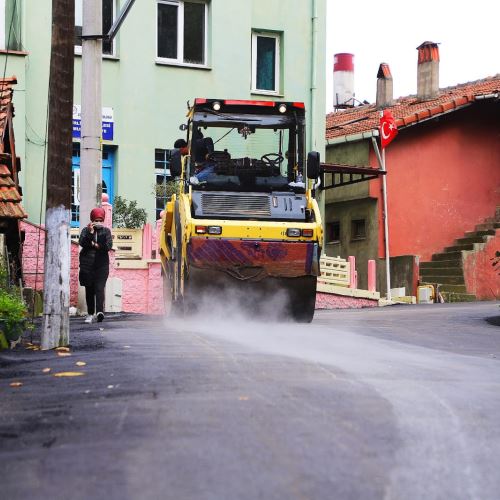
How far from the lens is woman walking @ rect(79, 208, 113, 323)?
18.1 m

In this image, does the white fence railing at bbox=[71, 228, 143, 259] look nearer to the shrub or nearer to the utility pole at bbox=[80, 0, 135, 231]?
the utility pole at bbox=[80, 0, 135, 231]

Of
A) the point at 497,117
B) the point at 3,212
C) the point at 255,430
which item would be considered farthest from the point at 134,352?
the point at 497,117

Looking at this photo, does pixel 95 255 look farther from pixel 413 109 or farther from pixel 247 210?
pixel 413 109

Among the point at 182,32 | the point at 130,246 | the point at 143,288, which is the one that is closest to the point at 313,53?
the point at 182,32

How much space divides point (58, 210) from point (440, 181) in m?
25.0

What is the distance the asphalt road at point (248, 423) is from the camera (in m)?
6.13

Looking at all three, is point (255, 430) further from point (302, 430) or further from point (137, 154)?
point (137, 154)

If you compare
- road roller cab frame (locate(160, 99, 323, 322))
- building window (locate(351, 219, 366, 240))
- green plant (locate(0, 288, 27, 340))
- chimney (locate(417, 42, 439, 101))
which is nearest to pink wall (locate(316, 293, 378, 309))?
building window (locate(351, 219, 366, 240))

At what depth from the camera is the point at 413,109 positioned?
38312 mm

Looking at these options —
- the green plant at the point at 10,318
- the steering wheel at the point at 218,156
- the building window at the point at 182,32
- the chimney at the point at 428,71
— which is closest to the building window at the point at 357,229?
the chimney at the point at 428,71

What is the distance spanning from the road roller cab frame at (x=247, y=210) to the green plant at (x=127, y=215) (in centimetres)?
920

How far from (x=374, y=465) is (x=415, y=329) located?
11.6m

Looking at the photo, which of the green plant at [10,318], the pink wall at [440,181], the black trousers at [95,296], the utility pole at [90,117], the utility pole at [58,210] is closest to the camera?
the utility pole at [58,210]

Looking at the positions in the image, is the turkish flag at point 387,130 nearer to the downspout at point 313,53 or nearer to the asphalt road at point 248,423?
the downspout at point 313,53
